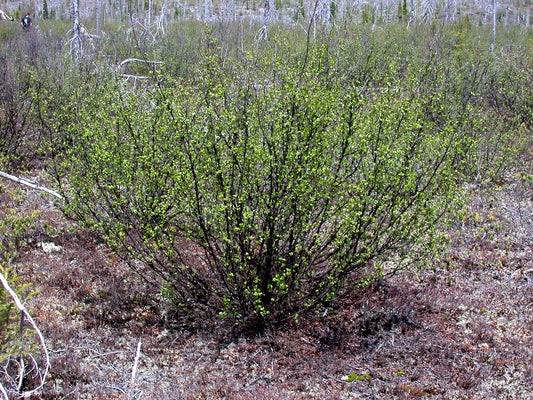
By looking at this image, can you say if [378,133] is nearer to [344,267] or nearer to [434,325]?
[344,267]

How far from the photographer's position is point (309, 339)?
5.18 meters

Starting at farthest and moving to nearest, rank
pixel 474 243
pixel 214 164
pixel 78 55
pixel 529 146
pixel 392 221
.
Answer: pixel 78 55
pixel 529 146
pixel 474 243
pixel 392 221
pixel 214 164

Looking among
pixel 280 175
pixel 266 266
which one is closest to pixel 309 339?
pixel 266 266

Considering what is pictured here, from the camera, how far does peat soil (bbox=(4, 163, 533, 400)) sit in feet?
14.1

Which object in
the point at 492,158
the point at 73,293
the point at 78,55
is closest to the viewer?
the point at 73,293

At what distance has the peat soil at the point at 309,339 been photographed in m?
4.29

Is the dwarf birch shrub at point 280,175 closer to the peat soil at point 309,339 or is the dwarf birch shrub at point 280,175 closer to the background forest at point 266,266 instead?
the background forest at point 266,266

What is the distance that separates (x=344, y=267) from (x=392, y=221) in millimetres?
720

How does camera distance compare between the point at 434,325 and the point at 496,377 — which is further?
the point at 434,325

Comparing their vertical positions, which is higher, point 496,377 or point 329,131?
point 329,131

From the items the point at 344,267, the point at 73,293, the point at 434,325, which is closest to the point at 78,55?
the point at 73,293

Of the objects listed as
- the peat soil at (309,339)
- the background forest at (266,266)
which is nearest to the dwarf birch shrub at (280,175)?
the background forest at (266,266)

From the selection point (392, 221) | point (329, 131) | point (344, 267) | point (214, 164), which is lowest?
point (344, 267)

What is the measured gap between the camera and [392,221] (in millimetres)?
4707
